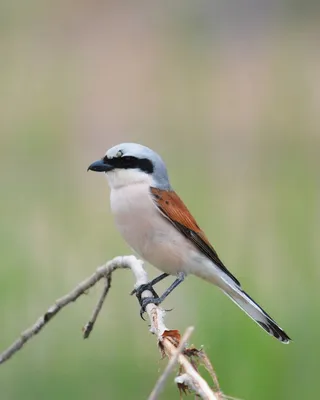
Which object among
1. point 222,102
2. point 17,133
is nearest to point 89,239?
point 17,133

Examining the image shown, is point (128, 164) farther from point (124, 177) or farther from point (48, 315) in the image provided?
point (48, 315)

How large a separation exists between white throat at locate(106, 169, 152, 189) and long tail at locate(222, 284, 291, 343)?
302 millimetres

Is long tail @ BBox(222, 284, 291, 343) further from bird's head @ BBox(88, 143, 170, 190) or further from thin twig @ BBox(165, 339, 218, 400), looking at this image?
thin twig @ BBox(165, 339, 218, 400)

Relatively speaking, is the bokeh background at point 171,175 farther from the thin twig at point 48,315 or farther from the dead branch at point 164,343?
the thin twig at point 48,315

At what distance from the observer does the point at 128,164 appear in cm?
215

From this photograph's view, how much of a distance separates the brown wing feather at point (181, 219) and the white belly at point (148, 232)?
0.01 m

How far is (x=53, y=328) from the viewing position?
2.95 meters

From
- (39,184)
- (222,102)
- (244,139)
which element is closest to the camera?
(39,184)

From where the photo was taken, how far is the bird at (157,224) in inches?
84.3

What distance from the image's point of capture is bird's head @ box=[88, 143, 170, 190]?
2133 millimetres

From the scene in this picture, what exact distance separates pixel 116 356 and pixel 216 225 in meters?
0.75

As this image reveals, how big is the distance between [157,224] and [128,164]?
0.47 ft

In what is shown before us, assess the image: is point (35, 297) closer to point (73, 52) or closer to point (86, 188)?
point (86, 188)

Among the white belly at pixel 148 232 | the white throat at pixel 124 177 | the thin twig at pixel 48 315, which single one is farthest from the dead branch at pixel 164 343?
the white throat at pixel 124 177
